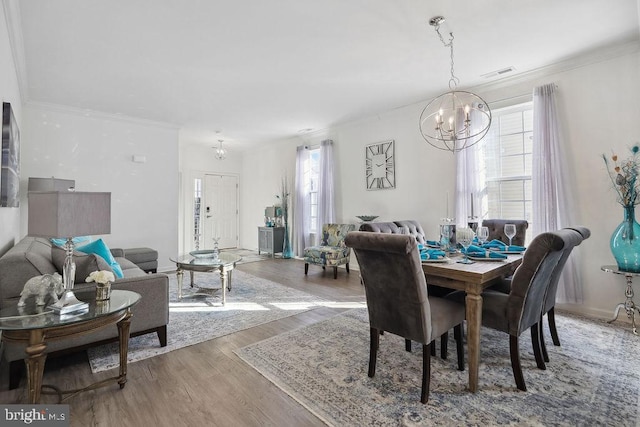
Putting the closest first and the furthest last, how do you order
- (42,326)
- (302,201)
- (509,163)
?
(42,326) → (509,163) → (302,201)

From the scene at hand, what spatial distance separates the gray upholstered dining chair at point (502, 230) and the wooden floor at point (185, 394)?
2.60 meters

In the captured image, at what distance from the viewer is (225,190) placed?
836 cm

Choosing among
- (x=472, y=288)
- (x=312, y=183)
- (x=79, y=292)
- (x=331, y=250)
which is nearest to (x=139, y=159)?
(x=312, y=183)

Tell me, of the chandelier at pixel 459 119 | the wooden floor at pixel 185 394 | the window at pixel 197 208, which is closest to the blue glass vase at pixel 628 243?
the chandelier at pixel 459 119

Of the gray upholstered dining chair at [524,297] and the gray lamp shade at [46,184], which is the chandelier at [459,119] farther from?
the gray lamp shade at [46,184]

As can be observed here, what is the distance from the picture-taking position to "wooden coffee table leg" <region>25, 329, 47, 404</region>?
147cm

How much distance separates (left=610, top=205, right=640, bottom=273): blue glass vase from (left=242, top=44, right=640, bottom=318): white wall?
315mm

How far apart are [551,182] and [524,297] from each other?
2192mm

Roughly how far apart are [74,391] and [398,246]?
202 cm

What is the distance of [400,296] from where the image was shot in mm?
1857

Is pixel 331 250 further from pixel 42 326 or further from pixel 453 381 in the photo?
pixel 42 326

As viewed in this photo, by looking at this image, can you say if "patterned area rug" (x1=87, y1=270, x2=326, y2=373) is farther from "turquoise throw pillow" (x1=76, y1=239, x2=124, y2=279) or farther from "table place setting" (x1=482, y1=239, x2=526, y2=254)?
"table place setting" (x1=482, y1=239, x2=526, y2=254)

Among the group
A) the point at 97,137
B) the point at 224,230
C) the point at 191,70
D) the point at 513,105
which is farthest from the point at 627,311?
the point at 224,230

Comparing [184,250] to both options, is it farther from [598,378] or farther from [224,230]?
[598,378]
